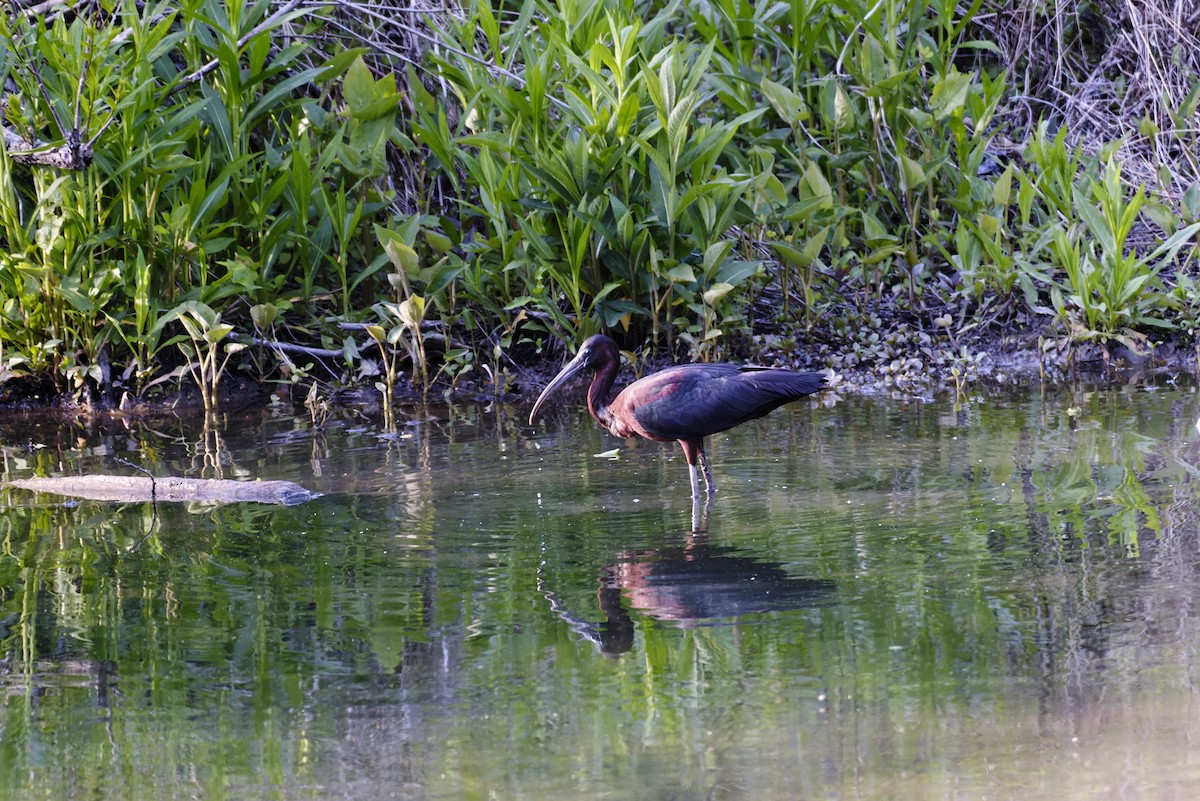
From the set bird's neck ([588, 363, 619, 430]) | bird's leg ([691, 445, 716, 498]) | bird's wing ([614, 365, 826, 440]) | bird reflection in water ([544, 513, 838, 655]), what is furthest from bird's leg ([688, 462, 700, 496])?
bird reflection in water ([544, 513, 838, 655])

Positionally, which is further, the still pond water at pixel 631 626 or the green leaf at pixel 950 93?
the green leaf at pixel 950 93

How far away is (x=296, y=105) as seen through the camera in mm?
9641

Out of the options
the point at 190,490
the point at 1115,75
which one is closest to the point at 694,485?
the point at 190,490

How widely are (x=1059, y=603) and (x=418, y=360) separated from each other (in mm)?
5421

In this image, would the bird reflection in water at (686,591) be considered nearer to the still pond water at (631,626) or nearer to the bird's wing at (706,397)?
the still pond water at (631,626)

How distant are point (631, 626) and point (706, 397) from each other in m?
2.12

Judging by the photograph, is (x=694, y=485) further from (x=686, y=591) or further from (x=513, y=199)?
(x=513, y=199)

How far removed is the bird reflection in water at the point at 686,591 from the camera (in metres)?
4.63

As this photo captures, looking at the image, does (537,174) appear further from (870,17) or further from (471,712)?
(471,712)

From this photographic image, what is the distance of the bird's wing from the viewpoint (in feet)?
21.5

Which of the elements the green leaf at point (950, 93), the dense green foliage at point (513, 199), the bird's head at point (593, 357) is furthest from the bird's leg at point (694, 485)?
the green leaf at point (950, 93)

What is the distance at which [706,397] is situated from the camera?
21.5 feet

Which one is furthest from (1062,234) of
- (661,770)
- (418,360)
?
(661,770)

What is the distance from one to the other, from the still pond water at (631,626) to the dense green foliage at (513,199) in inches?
69.3
